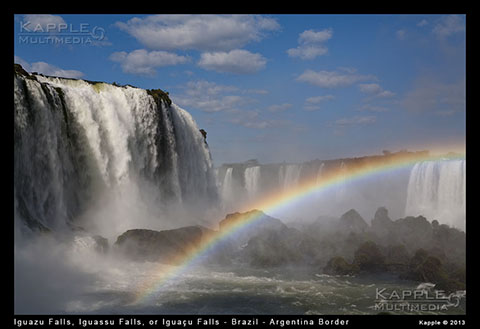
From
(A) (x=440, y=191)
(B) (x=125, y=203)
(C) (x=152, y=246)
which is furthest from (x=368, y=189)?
(C) (x=152, y=246)

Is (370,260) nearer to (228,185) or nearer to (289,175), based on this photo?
(289,175)

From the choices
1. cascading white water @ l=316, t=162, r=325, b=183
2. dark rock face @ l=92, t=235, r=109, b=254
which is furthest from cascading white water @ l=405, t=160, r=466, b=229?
dark rock face @ l=92, t=235, r=109, b=254

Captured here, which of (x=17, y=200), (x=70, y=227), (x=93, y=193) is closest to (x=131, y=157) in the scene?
(x=93, y=193)

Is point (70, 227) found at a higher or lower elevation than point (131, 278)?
higher

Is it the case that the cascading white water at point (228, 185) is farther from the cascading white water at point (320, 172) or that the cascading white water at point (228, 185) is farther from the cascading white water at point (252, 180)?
the cascading white water at point (320, 172)

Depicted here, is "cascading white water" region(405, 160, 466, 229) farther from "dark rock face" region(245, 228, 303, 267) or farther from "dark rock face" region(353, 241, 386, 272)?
"dark rock face" region(245, 228, 303, 267)
